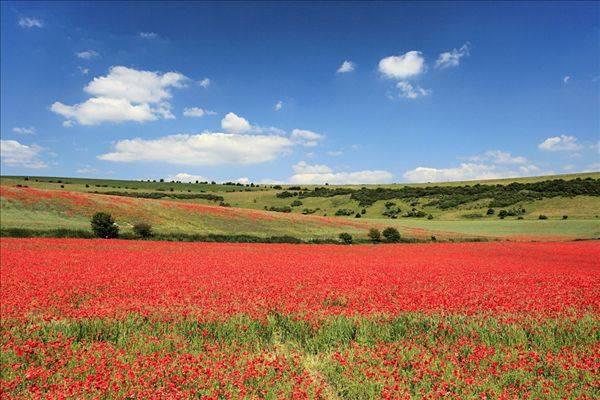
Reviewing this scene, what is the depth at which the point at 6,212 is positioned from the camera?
125 feet

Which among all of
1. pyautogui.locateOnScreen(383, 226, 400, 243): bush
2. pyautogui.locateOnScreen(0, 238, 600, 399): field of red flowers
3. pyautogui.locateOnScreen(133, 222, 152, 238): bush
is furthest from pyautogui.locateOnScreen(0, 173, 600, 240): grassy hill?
pyautogui.locateOnScreen(0, 238, 600, 399): field of red flowers

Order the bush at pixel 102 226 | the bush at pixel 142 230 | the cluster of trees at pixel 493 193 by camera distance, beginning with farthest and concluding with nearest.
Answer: the cluster of trees at pixel 493 193
the bush at pixel 142 230
the bush at pixel 102 226

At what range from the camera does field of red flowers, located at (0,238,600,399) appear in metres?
4.98

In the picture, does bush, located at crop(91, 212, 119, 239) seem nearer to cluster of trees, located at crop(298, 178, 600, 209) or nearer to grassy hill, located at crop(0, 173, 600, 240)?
grassy hill, located at crop(0, 173, 600, 240)

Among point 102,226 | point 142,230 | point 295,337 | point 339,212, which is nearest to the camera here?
point 295,337

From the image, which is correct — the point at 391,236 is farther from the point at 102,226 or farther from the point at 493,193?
the point at 493,193

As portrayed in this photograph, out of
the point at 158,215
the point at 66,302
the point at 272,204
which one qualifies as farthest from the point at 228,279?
the point at 272,204

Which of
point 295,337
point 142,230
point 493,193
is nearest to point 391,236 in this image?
point 142,230

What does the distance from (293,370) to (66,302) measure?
6872 millimetres

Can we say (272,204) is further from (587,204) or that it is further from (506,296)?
(506,296)

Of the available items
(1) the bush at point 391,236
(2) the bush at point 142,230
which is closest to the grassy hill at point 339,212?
(1) the bush at point 391,236

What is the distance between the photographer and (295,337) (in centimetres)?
757

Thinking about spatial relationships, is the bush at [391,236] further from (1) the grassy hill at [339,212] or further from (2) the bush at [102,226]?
(2) the bush at [102,226]

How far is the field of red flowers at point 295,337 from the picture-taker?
498 centimetres
